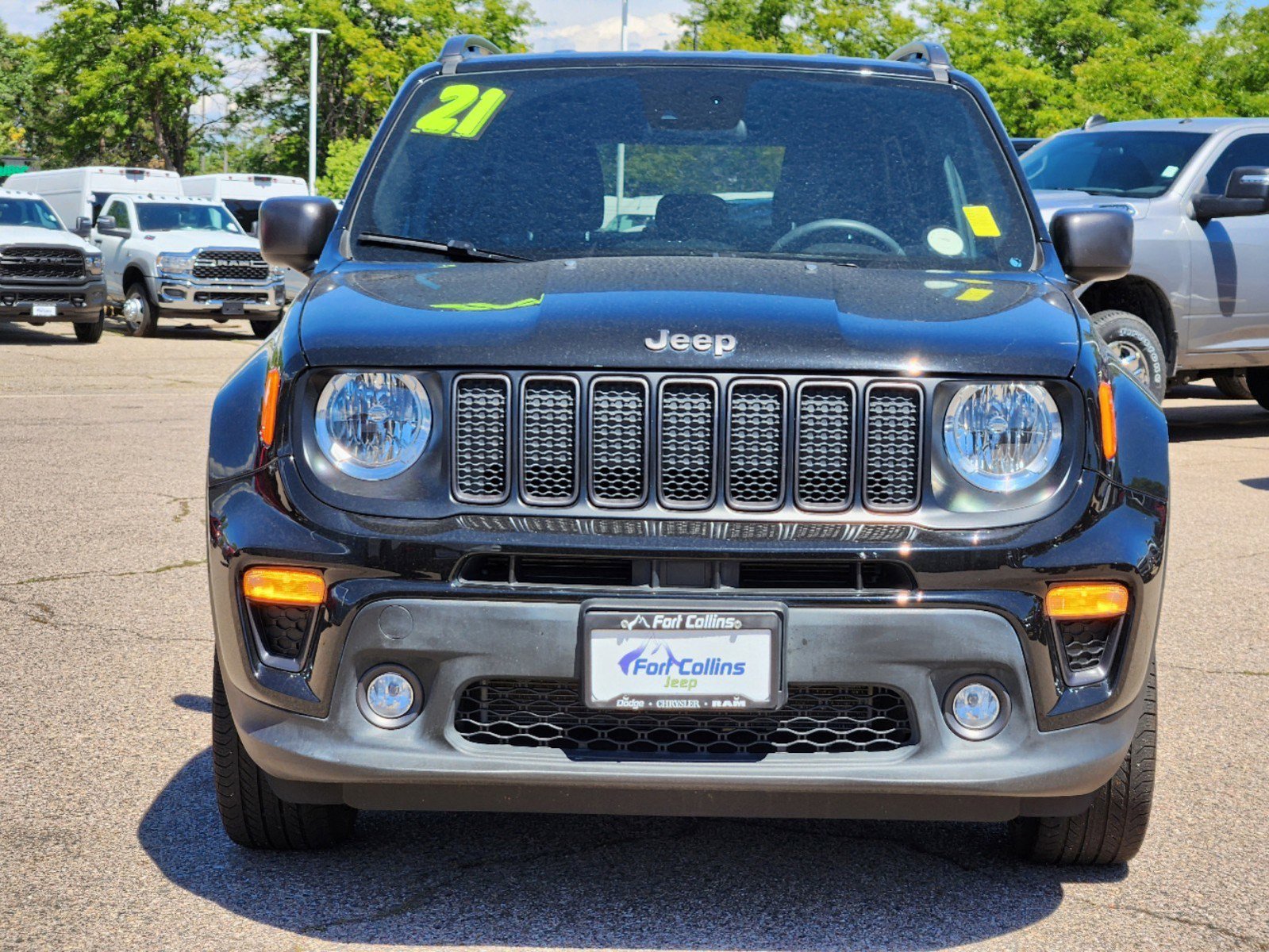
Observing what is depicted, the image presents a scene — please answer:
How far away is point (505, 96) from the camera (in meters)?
4.40

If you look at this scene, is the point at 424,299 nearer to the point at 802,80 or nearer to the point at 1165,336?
the point at 802,80

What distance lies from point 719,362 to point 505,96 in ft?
5.41

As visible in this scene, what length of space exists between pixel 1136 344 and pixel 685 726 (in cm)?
814

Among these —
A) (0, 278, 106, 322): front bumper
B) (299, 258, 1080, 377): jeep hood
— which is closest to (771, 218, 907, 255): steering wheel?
(299, 258, 1080, 377): jeep hood

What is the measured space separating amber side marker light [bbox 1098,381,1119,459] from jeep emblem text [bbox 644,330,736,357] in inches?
28.4

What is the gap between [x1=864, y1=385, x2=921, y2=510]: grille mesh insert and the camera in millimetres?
3059

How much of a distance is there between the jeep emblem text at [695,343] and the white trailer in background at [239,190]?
27146 millimetres

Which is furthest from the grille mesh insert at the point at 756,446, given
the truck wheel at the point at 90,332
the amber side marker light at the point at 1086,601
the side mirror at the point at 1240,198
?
the truck wheel at the point at 90,332

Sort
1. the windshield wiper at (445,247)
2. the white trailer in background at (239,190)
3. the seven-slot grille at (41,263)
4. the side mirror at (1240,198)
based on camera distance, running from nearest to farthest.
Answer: the windshield wiper at (445,247), the side mirror at (1240,198), the seven-slot grille at (41,263), the white trailer in background at (239,190)

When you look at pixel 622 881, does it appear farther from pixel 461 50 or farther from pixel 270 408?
pixel 461 50

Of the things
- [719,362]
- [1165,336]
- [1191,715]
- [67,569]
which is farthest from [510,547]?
[1165,336]

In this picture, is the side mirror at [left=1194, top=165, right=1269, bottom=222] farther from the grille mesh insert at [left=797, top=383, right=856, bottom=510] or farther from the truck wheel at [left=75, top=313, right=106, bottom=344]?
the truck wheel at [left=75, top=313, right=106, bottom=344]

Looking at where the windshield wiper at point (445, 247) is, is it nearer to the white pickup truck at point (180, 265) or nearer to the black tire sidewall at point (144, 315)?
the white pickup truck at point (180, 265)

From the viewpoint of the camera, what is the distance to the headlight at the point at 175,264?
876 inches
